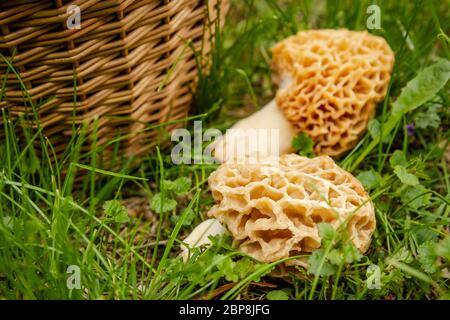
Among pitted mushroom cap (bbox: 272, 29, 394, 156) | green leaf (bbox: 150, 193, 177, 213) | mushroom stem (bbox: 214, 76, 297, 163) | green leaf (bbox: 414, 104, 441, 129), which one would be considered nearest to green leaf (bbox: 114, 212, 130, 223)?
green leaf (bbox: 150, 193, 177, 213)

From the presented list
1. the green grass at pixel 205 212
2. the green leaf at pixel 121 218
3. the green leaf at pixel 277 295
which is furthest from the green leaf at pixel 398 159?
the green leaf at pixel 121 218

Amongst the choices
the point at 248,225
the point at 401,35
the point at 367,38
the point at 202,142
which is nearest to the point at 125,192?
the point at 202,142

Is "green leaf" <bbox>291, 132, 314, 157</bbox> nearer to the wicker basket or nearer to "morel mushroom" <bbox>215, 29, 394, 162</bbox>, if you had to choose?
"morel mushroom" <bbox>215, 29, 394, 162</bbox>

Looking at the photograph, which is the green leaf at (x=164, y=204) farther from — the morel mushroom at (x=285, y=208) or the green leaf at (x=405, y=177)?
the green leaf at (x=405, y=177)

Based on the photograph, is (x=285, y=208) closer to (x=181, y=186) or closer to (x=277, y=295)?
(x=277, y=295)

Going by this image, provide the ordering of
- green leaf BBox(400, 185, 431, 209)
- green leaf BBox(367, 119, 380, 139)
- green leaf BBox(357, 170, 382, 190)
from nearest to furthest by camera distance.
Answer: green leaf BBox(400, 185, 431, 209) < green leaf BBox(357, 170, 382, 190) < green leaf BBox(367, 119, 380, 139)

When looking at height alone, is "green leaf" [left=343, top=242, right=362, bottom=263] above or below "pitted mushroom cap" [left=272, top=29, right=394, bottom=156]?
below

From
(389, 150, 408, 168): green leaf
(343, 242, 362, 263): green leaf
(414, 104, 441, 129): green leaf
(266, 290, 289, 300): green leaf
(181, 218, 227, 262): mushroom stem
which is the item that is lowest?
(266, 290, 289, 300): green leaf
